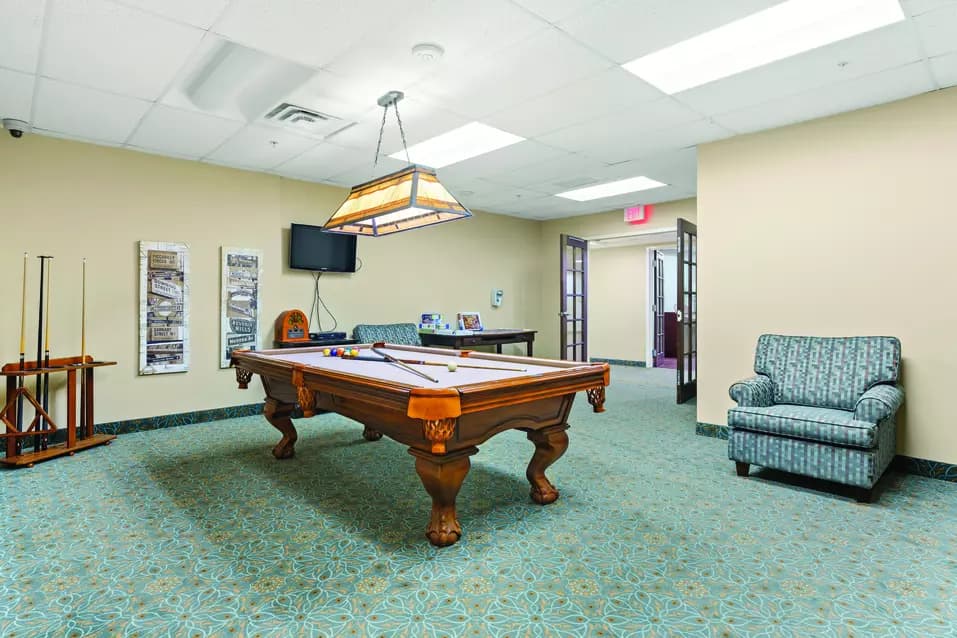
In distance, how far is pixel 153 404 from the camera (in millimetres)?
4879

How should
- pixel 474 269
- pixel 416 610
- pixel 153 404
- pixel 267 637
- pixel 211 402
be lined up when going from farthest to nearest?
1. pixel 474 269
2. pixel 211 402
3. pixel 153 404
4. pixel 416 610
5. pixel 267 637

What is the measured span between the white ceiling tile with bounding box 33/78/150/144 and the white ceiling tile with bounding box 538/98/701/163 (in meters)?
3.21

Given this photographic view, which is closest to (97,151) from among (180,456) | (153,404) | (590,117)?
(153,404)

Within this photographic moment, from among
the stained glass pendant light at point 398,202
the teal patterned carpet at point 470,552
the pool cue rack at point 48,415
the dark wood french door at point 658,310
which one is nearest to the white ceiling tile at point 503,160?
the stained glass pendant light at point 398,202

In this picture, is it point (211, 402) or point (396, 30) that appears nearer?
point (396, 30)

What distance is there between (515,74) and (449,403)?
7.18 feet

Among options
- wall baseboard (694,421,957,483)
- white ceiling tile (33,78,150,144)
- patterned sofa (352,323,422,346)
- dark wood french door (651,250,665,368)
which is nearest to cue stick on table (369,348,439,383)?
patterned sofa (352,323,422,346)

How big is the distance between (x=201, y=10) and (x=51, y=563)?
2716 millimetres

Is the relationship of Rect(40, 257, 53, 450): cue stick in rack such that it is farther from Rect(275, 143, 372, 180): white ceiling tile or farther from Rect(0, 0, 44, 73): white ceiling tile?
Rect(275, 143, 372, 180): white ceiling tile

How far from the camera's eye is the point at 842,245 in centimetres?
392

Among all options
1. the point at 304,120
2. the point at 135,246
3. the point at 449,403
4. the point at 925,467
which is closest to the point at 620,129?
the point at 304,120

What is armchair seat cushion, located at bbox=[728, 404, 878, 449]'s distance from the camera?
301 cm

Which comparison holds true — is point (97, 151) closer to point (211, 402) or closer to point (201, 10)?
point (211, 402)

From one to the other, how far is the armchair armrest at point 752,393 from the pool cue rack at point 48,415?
198 inches
